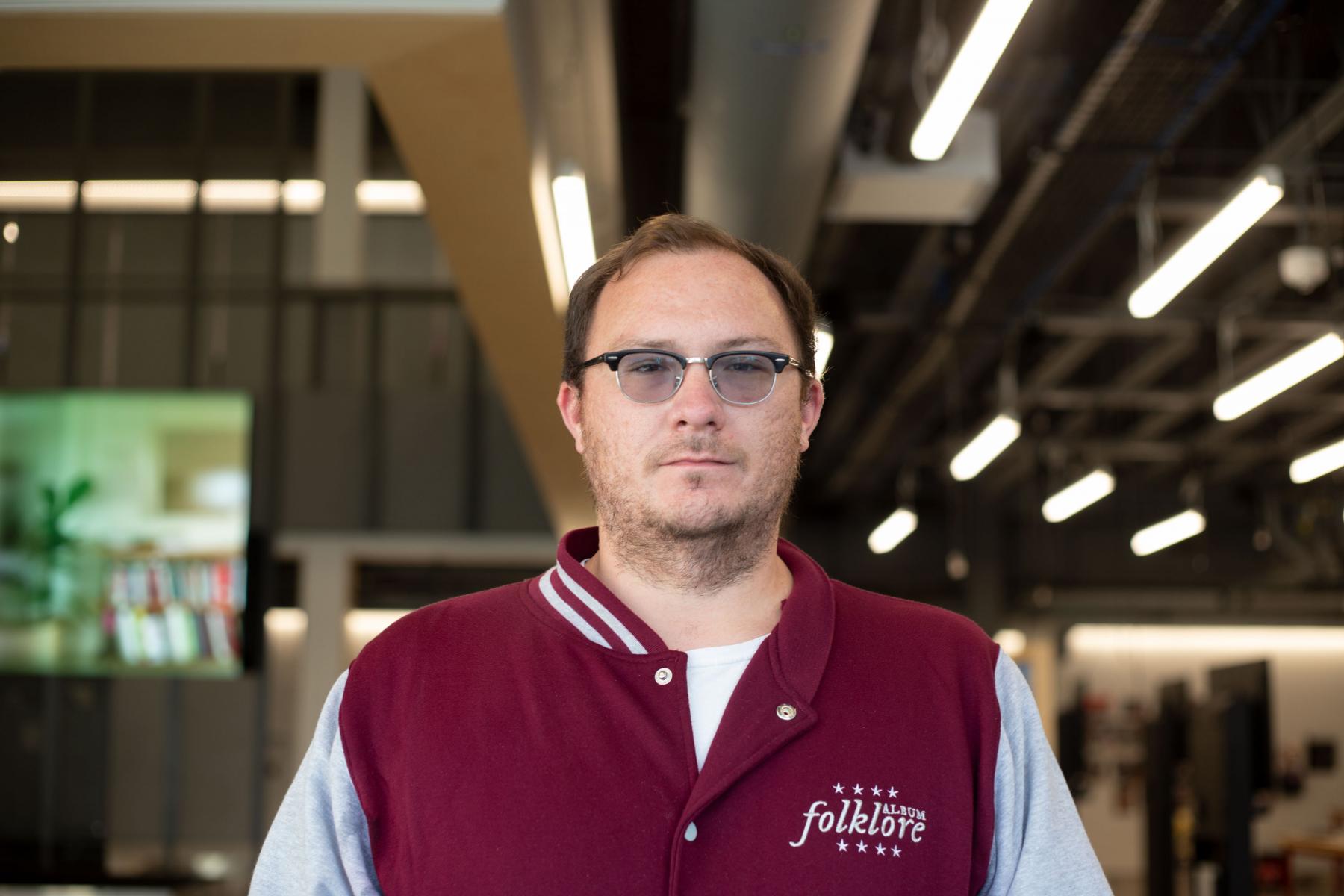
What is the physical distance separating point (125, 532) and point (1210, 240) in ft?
12.9

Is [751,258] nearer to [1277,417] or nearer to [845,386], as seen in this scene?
[845,386]

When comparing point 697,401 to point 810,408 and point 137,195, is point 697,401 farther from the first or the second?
point 137,195

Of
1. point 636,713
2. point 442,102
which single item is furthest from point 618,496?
point 442,102

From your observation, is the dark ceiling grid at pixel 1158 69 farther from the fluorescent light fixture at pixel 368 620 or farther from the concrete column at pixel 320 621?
the fluorescent light fixture at pixel 368 620

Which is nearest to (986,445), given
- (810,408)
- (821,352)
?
(821,352)

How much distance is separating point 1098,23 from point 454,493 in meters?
6.01

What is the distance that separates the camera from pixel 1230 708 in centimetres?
578

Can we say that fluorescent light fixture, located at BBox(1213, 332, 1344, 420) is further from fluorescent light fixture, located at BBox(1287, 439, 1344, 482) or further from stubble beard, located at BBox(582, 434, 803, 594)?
stubble beard, located at BBox(582, 434, 803, 594)

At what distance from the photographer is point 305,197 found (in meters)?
9.56

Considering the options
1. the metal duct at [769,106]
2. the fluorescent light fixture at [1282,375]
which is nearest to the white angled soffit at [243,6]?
the metal duct at [769,106]

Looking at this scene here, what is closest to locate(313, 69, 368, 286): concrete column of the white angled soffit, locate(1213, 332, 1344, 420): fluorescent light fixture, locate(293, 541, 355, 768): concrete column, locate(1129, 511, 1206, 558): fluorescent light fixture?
locate(293, 541, 355, 768): concrete column

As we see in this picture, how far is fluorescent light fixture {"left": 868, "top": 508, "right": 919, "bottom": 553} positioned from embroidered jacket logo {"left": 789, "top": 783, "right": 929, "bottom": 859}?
932 centimetres

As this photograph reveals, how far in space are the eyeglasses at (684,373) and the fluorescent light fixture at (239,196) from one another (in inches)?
323

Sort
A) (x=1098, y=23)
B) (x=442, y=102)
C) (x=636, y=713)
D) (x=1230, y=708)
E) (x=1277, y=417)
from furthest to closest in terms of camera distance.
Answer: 1. (x=1277, y=417)
2. (x=1230, y=708)
3. (x=1098, y=23)
4. (x=442, y=102)
5. (x=636, y=713)
